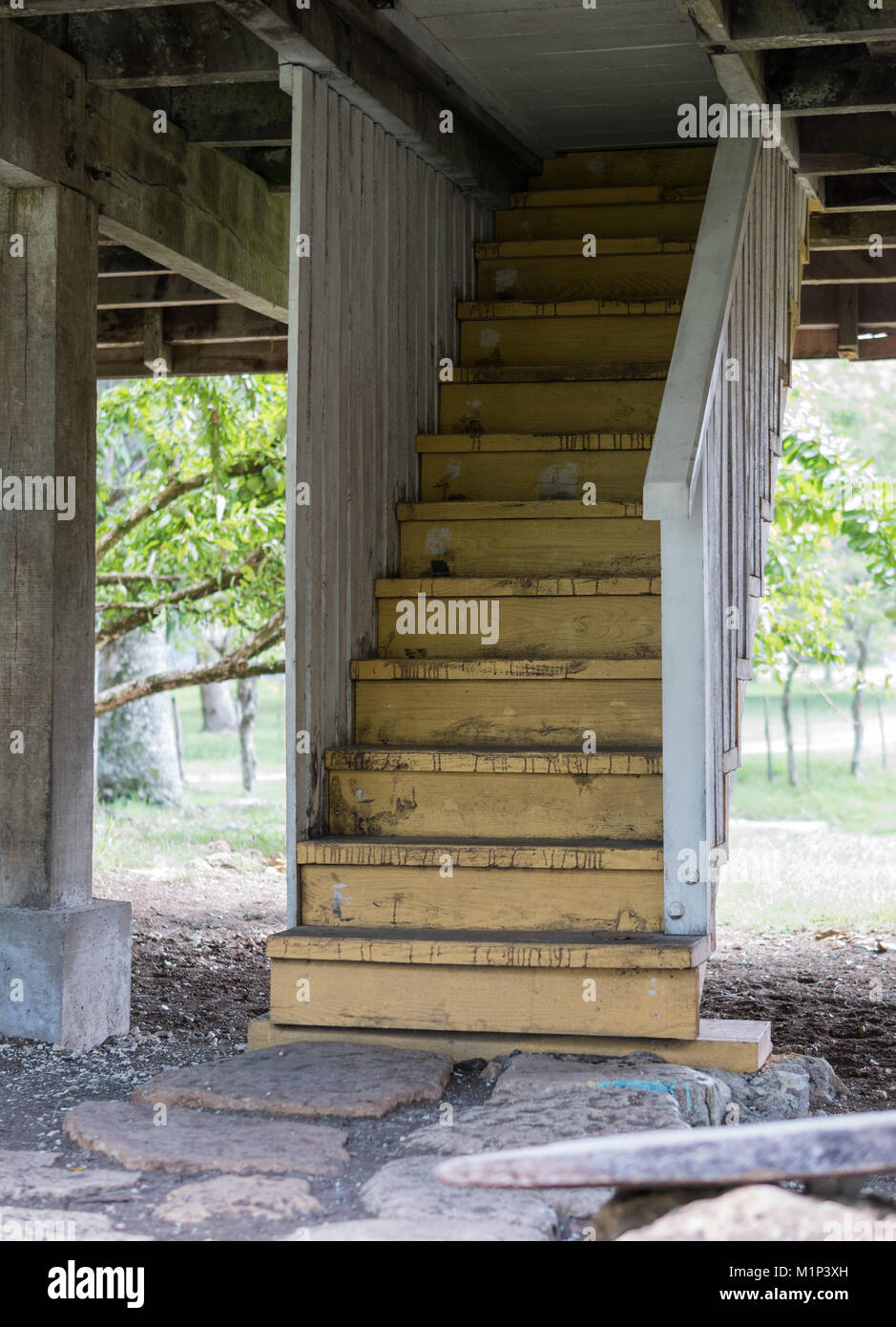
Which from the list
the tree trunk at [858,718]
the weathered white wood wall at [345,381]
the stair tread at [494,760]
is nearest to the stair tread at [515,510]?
the weathered white wood wall at [345,381]

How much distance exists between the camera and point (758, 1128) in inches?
79.3

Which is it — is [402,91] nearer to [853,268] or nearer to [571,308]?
[571,308]

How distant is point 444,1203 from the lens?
105 inches

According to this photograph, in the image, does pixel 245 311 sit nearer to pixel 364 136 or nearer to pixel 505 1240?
pixel 364 136

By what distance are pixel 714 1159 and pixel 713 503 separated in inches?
92.6

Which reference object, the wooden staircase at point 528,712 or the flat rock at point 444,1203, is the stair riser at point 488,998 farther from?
the flat rock at point 444,1203

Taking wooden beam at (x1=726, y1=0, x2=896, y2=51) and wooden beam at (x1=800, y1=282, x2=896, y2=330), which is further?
wooden beam at (x1=800, y1=282, x2=896, y2=330)

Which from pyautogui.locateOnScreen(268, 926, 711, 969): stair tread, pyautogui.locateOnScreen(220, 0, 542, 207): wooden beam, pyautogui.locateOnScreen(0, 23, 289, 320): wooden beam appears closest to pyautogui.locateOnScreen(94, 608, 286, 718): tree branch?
pyautogui.locateOnScreen(0, 23, 289, 320): wooden beam

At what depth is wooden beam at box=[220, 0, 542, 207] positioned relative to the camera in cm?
418

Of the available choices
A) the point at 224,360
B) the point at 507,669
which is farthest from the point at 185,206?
the point at 224,360

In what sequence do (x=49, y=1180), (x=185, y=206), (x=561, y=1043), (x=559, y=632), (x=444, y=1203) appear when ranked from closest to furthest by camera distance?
(x=444, y=1203), (x=49, y=1180), (x=561, y=1043), (x=559, y=632), (x=185, y=206)

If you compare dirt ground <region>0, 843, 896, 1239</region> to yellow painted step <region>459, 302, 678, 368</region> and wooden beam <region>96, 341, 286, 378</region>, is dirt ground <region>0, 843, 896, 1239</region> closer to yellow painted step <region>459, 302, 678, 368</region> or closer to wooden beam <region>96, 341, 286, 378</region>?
yellow painted step <region>459, 302, 678, 368</region>

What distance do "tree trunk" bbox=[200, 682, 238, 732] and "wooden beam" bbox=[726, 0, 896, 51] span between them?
26055mm

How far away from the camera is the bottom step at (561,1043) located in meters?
3.70
